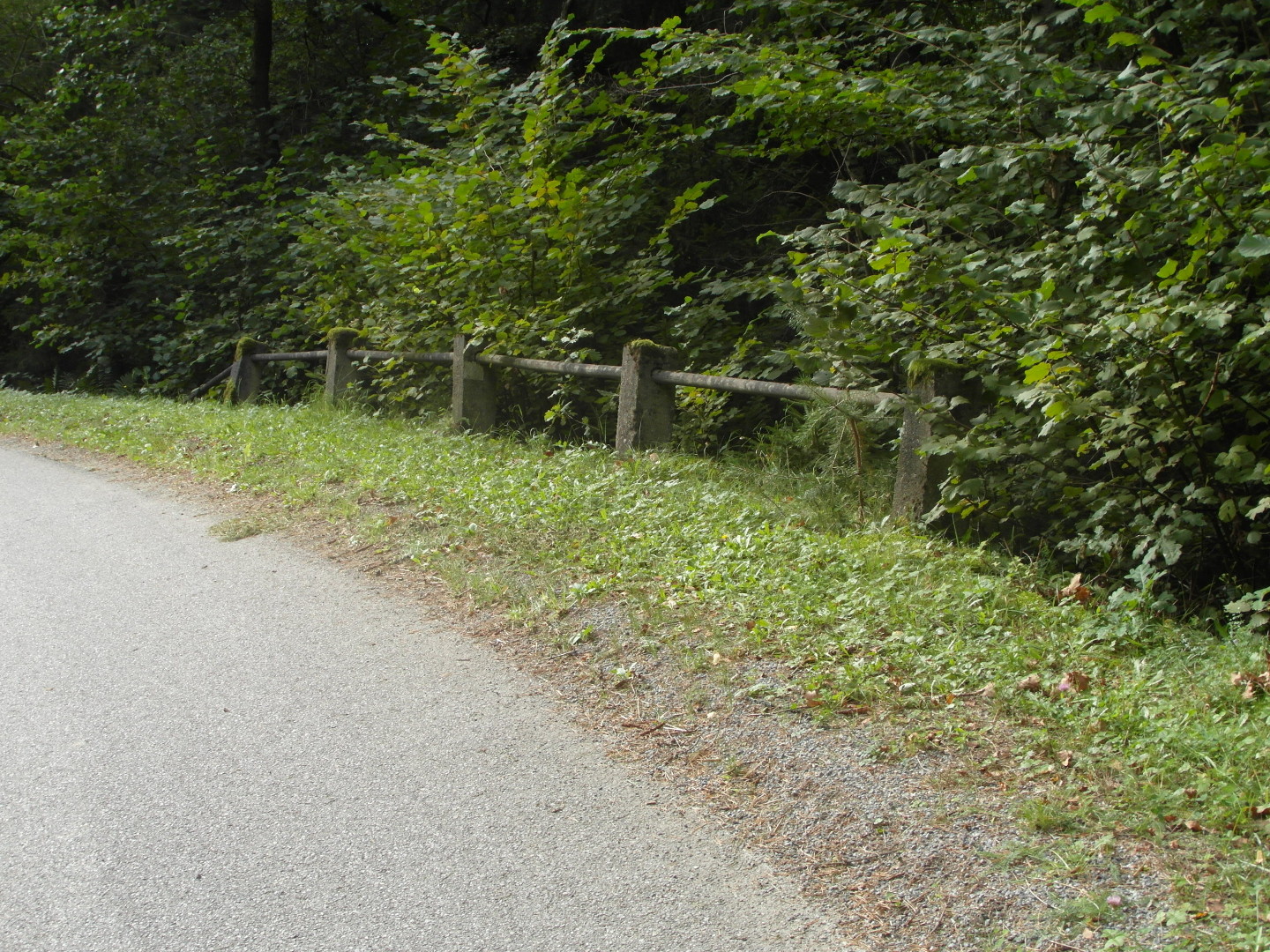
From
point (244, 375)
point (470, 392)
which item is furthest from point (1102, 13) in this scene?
point (244, 375)

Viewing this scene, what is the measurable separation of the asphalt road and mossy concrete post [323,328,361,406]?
6479 mm

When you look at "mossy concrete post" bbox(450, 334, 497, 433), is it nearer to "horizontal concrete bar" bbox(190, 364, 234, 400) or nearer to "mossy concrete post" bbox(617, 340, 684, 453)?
"mossy concrete post" bbox(617, 340, 684, 453)

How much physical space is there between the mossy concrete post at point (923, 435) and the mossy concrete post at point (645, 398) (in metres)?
2.41

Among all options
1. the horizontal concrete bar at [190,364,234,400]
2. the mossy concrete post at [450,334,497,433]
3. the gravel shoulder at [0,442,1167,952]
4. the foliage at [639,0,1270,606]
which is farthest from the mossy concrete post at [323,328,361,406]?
the gravel shoulder at [0,442,1167,952]

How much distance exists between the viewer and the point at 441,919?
3049 mm

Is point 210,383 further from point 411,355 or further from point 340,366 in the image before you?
point 411,355

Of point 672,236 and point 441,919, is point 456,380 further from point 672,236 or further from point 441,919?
point 441,919

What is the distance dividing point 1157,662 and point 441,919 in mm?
3008

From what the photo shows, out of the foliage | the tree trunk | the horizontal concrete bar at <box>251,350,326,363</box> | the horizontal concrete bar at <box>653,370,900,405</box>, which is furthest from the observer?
the tree trunk

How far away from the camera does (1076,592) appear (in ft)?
16.9

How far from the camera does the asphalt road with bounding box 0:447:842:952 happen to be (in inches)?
119

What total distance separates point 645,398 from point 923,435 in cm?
266

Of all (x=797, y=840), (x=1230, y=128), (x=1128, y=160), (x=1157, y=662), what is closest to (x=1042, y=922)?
(x=797, y=840)

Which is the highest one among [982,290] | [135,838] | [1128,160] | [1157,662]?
[1128,160]
